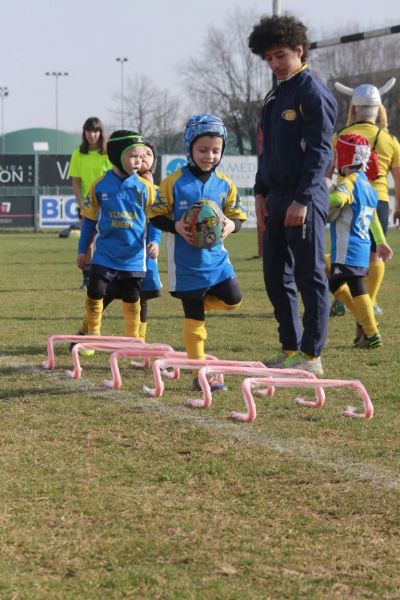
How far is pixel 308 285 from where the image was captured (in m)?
6.52

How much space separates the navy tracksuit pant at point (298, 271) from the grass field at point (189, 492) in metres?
0.39

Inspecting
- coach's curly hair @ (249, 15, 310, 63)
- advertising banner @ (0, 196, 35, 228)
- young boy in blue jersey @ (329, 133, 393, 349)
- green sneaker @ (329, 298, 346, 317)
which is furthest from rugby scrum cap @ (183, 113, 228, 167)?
advertising banner @ (0, 196, 35, 228)

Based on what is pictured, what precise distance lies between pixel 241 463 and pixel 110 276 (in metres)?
3.06

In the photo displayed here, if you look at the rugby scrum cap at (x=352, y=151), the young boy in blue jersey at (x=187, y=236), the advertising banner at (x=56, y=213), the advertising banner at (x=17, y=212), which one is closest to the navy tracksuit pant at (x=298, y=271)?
the young boy in blue jersey at (x=187, y=236)

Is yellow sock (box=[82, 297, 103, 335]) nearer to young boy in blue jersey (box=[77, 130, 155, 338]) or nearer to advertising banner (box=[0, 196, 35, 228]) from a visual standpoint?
young boy in blue jersey (box=[77, 130, 155, 338])

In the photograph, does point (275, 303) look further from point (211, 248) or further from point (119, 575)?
point (119, 575)

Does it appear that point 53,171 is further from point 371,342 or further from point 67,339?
point 67,339

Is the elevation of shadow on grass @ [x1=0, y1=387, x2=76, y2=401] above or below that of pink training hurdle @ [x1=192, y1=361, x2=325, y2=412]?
below

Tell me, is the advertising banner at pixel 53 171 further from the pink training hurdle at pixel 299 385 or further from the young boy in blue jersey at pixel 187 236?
the pink training hurdle at pixel 299 385

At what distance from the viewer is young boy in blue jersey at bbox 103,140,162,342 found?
737 cm

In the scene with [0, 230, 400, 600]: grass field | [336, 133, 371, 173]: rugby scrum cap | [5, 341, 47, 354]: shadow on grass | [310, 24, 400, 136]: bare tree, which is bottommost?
[5, 341, 47, 354]: shadow on grass

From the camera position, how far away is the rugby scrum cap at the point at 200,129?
5898mm

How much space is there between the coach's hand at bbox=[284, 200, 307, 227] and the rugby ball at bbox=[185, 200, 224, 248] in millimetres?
552

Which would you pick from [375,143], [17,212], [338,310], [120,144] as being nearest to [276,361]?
[120,144]
